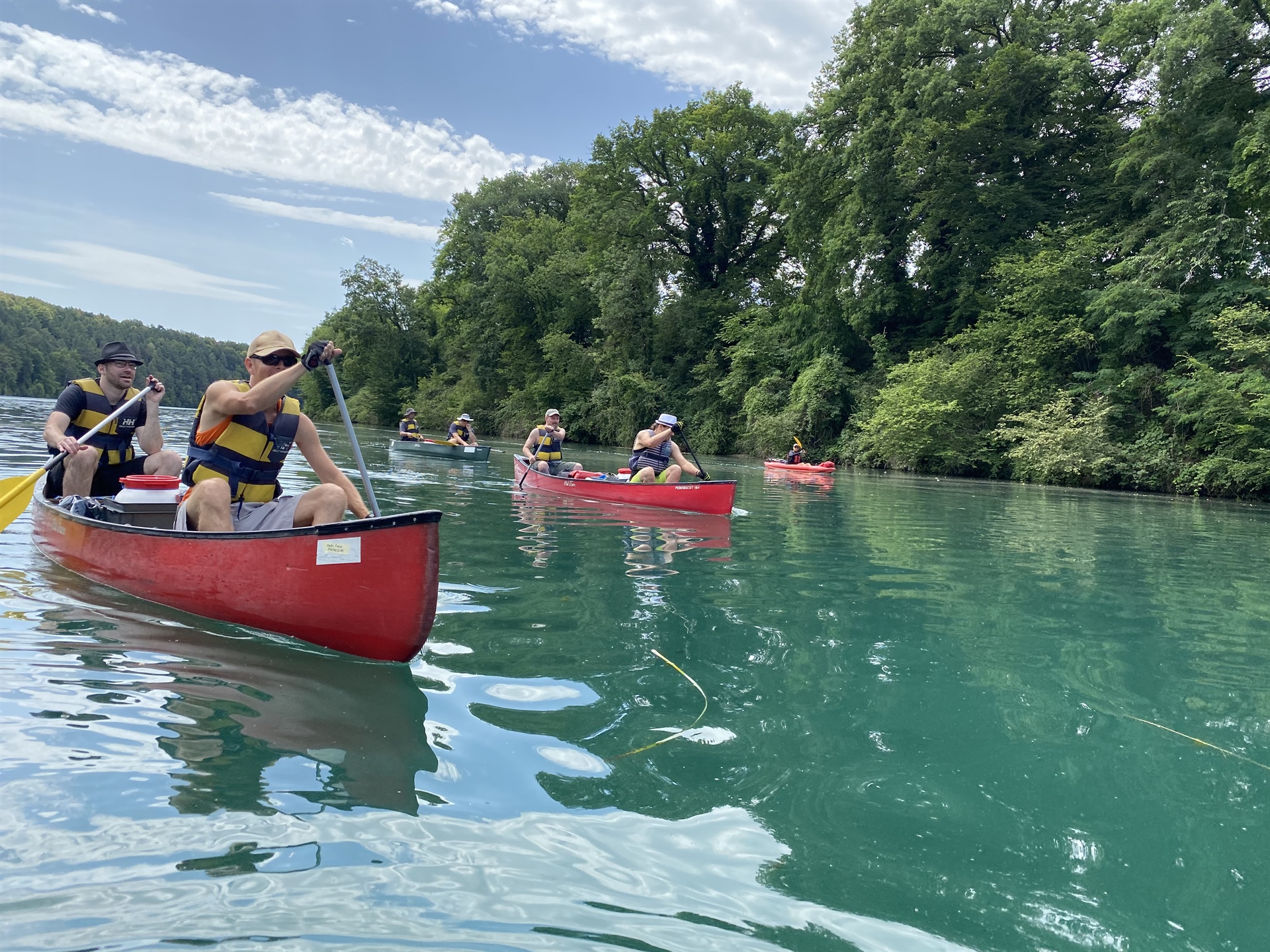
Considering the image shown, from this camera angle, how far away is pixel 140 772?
2.69m

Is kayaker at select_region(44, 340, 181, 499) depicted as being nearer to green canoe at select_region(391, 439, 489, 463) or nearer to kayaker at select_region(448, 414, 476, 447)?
green canoe at select_region(391, 439, 489, 463)

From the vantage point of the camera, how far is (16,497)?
18.9 feet

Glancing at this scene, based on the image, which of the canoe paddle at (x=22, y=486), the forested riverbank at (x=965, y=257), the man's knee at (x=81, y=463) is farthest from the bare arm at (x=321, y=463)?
the forested riverbank at (x=965, y=257)

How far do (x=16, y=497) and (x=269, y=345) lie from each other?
9.61ft

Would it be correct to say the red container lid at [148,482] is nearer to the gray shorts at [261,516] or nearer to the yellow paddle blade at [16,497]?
the yellow paddle blade at [16,497]

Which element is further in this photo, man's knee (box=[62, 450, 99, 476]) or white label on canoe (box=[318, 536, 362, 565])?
man's knee (box=[62, 450, 99, 476])

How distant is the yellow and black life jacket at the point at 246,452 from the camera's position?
457 cm

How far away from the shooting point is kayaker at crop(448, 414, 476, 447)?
2034cm

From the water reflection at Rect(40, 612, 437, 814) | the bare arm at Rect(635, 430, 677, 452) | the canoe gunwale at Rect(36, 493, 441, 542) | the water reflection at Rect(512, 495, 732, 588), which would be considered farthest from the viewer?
the bare arm at Rect(635, 430, 677, 452)

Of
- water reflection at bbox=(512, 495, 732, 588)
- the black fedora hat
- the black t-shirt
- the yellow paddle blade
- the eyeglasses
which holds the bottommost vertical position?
water reflection at bbox=(512, 495, 732, 588)

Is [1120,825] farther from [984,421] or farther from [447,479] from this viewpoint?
[984,421]

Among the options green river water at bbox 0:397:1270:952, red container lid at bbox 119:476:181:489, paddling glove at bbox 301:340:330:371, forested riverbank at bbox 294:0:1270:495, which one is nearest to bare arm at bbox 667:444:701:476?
green river water at bbox 0:397:1270:952

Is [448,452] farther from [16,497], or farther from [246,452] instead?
[246,452]

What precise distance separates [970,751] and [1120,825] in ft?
2.07
